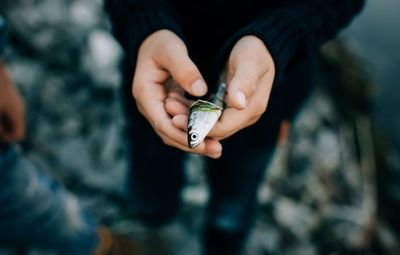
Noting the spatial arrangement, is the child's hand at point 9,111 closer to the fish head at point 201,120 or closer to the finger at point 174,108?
the finger at point 174,108

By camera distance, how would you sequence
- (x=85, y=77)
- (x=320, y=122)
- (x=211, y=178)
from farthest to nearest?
(x=320, y=122) → (x=85, y=77) → (x=211, y=178)

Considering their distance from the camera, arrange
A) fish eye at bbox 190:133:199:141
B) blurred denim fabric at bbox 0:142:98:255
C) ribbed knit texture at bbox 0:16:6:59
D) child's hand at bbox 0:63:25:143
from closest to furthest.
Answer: fish eye at bbox 190:133:199:141, ribbed knit texture at bbox 0:16:6:59, blurred denim fabric at bbox 0:142:98:255, child's hand at bbox 0:63:25:143

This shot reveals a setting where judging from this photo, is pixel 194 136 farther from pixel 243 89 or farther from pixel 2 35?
pixel 2 35

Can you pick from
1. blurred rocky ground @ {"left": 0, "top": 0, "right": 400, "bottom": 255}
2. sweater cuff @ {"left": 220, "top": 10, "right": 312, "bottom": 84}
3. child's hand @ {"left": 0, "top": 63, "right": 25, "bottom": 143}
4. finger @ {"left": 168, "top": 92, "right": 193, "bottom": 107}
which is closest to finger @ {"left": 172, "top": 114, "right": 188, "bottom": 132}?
finger @ {"left": 168, "top": 92, "right": 193, "bottom": 107}

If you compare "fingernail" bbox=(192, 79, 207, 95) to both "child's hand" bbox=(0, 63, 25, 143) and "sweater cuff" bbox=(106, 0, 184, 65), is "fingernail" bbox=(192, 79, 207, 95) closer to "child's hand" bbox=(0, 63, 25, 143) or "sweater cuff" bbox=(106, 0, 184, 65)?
"sweater cuff" bbox=(106, 0, 184, 65)

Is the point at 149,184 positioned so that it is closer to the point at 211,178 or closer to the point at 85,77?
the point at 211,178

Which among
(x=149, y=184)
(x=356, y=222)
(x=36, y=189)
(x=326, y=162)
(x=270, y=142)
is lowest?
(x=356, y=222)

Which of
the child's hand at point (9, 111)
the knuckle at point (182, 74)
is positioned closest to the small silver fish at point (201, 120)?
the knuckle at point (182, 74)

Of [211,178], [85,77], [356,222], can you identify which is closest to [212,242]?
[211,178]
